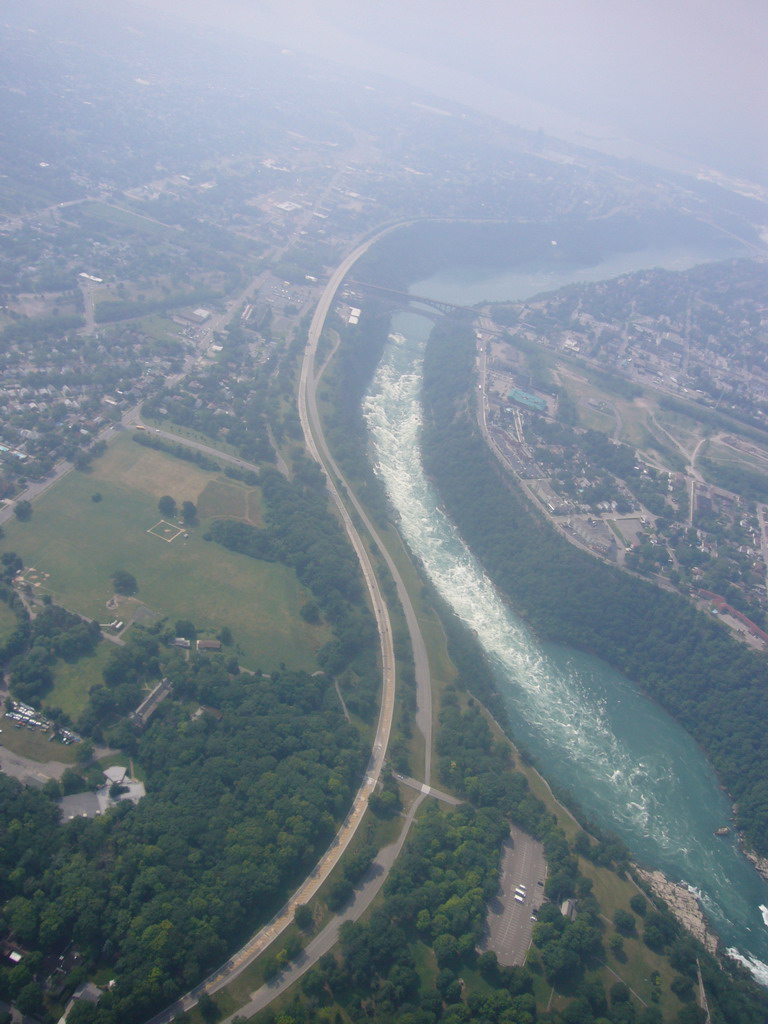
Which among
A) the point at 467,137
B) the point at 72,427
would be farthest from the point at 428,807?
the point at 467,137

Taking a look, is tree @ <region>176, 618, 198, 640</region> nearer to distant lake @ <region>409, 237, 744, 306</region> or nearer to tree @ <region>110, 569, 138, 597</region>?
tree @ <region>110, 569, 138, 597</region>

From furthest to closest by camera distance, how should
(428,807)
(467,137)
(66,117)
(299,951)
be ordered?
(467,137), (66,117), (428,807), (299,951)

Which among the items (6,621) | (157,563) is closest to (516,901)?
(157,563)

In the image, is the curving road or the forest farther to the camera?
the curving road

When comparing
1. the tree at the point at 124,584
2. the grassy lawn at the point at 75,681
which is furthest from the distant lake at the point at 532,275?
the grassy lawn at the point at 75,681

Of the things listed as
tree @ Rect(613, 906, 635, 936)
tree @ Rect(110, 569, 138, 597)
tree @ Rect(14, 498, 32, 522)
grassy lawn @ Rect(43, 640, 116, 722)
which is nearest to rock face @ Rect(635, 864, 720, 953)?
tree @ Rect(613, 906, 635, 936)

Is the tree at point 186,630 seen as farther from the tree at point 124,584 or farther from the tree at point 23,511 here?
the tree at point 23,511

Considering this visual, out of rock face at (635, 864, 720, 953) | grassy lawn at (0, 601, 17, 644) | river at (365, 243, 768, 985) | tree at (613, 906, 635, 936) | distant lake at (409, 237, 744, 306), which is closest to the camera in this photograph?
tree at (613, 906, 635, 936)

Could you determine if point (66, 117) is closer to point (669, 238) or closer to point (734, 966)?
point (669, 238)
